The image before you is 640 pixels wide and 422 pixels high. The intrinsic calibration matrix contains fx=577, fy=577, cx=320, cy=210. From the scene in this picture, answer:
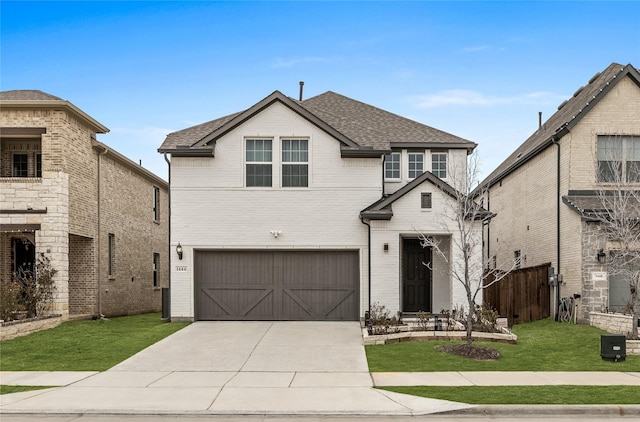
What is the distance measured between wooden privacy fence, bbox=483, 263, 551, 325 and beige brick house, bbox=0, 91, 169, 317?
15311mm

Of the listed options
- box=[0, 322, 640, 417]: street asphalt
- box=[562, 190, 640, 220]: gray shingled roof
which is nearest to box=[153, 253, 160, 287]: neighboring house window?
box=[0, 322, 640, 417]: street asphalt

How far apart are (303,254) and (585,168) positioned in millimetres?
10130

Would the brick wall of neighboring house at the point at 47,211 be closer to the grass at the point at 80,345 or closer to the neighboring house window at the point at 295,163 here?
the grass at the point at 80,345

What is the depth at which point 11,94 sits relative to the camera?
20.7 metres

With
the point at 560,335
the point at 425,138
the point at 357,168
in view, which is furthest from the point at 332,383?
the point at 425,138

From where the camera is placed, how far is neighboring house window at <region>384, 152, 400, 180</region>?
2166cm

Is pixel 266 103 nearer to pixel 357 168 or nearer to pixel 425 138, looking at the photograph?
pixel 357 168

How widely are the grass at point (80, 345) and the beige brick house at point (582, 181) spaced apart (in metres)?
11.8

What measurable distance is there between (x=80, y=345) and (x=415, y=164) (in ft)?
42.5

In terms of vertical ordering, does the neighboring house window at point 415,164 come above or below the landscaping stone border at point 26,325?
above

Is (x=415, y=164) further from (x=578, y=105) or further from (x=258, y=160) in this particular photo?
(x=578, y=105)

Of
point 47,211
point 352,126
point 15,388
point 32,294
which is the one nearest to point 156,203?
point 47,211

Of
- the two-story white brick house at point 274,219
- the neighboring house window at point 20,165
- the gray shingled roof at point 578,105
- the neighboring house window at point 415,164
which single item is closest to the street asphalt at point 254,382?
the two-story white brick house at point 274,219

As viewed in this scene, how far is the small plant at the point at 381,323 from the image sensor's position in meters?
16.4
